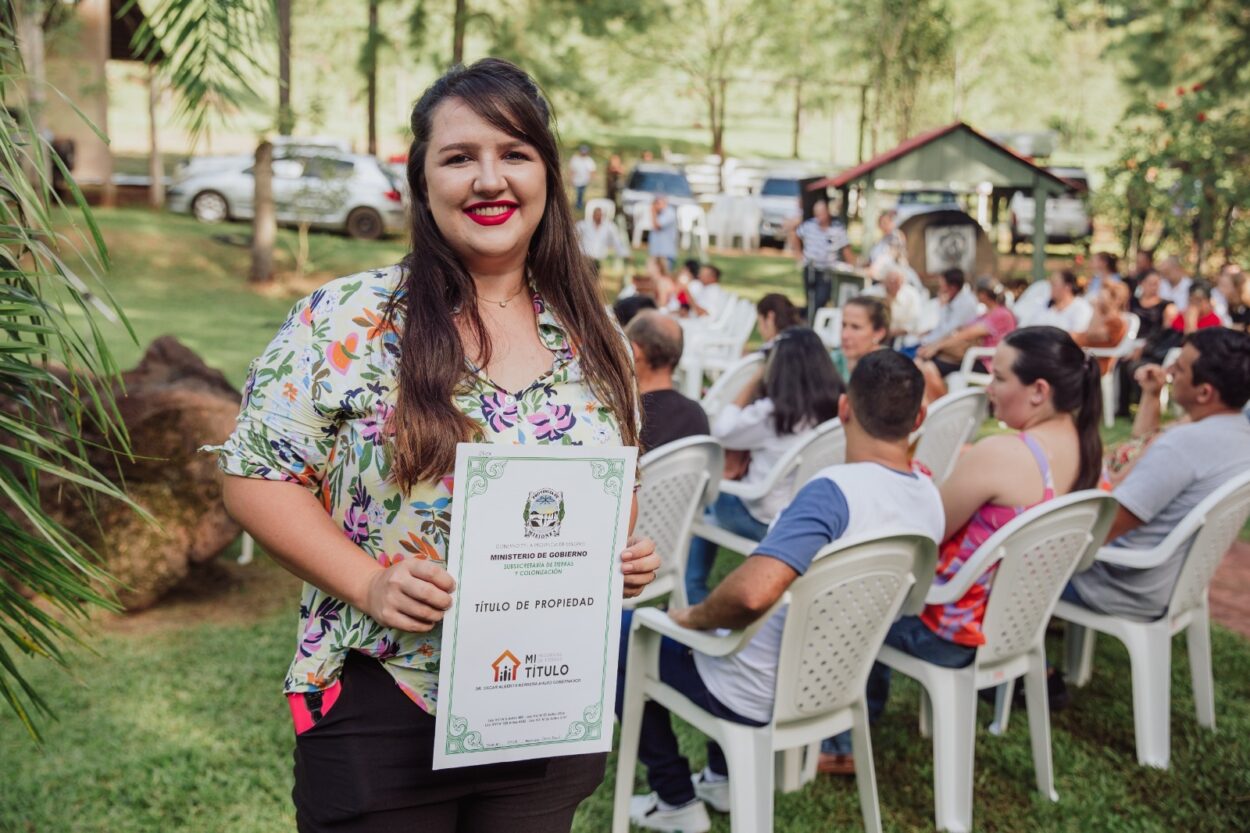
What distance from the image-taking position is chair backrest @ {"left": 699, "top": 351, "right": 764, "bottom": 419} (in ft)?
21.5

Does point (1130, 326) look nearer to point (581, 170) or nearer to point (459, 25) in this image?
point (459, 25)

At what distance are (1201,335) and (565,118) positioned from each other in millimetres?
24086

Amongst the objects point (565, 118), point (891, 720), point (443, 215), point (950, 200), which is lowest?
point (891, 720)

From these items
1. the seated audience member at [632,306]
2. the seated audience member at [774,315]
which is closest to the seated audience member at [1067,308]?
the seated audience member at [774,315]

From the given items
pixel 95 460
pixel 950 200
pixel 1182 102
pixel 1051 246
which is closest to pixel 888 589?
pixel 95 460

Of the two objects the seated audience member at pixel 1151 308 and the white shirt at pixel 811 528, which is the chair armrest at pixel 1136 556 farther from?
the seated audience member at pixel 1151 308

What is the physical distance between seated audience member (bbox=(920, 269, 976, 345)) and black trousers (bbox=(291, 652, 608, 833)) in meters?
9.81

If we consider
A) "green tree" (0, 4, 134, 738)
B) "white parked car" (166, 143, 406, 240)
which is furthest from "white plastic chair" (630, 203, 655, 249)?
"green tree" (0, 4, 134, 738)

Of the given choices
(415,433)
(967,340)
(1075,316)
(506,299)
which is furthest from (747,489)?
(1075,316)

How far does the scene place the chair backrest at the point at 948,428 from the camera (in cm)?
542

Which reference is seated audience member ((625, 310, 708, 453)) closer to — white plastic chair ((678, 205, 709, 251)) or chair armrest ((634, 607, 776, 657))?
chair armrest ((634, 607, 776, 657))

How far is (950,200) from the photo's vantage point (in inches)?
822

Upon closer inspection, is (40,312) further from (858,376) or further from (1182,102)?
(1182,102)

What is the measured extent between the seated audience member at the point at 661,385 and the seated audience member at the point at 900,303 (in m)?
6.41
